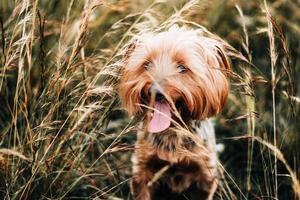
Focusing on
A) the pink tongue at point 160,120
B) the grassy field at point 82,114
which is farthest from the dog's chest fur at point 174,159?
the pink tongue at point 160,120

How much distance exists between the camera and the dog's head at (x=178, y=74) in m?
3.19

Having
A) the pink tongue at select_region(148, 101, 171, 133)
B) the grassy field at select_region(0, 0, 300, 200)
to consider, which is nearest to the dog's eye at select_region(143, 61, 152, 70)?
the grassy field at select_region(0, 0, 300, 200)

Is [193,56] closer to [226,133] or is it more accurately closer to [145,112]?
[145,112]

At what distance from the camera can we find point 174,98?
3174 mm

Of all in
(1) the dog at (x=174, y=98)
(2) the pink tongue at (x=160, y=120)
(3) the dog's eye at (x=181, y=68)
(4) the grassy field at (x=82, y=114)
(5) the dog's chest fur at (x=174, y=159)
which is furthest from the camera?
(5) the dog's chest fur at (x=174, y=159)

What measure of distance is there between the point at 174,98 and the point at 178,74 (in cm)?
14

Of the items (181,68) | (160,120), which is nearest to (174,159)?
(160,120)

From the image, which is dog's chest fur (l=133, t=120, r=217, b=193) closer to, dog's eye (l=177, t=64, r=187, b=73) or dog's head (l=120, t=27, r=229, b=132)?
dog's head (l=120, t=27, r=229, b=132)

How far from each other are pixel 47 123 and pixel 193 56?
850 millimetres

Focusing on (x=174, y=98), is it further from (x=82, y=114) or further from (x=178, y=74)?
(x=82, y=114)

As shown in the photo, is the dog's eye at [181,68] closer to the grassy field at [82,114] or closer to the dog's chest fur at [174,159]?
the grassy field at [82,114]

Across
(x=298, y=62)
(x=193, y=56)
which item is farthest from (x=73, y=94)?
(x=298, y=62)

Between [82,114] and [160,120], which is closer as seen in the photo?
[160,120]

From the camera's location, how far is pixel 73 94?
3330 mm
